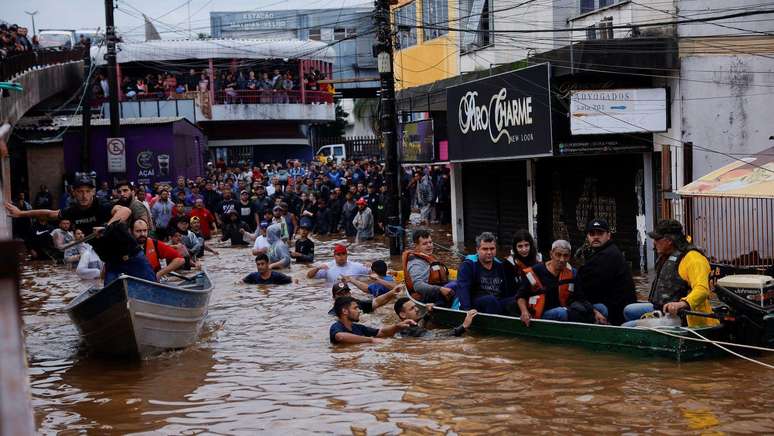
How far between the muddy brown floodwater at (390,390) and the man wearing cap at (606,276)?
776 mm

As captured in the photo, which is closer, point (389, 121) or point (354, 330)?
point (354, 330)

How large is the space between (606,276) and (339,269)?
6.96 meters

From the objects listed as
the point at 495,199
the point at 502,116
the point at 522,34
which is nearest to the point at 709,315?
the point at 502,116

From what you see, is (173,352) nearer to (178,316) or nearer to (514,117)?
(178,316)

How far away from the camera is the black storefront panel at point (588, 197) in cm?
1997

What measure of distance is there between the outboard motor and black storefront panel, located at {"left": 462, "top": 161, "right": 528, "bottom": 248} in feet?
44.1

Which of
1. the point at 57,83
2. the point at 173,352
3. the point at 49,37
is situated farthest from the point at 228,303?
the point at 49,37

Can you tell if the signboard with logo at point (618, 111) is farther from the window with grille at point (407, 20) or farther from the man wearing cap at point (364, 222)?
the window with grille at point (407, 20)

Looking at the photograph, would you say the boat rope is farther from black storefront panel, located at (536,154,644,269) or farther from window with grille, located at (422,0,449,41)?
window with grille, located at (422,0,449,41)

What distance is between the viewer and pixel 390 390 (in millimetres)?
10430

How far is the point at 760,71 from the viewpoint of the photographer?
17.4 meters

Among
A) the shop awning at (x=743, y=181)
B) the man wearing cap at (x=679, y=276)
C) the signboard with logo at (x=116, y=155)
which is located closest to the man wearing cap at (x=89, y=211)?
the man wearing cap at (x=679, y=276)

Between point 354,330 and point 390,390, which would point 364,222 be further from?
point 390,390

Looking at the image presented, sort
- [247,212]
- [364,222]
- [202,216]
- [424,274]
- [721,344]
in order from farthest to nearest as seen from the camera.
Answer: [247,212]
[364,222]
[202,216]
[424,274]
[721,344]
